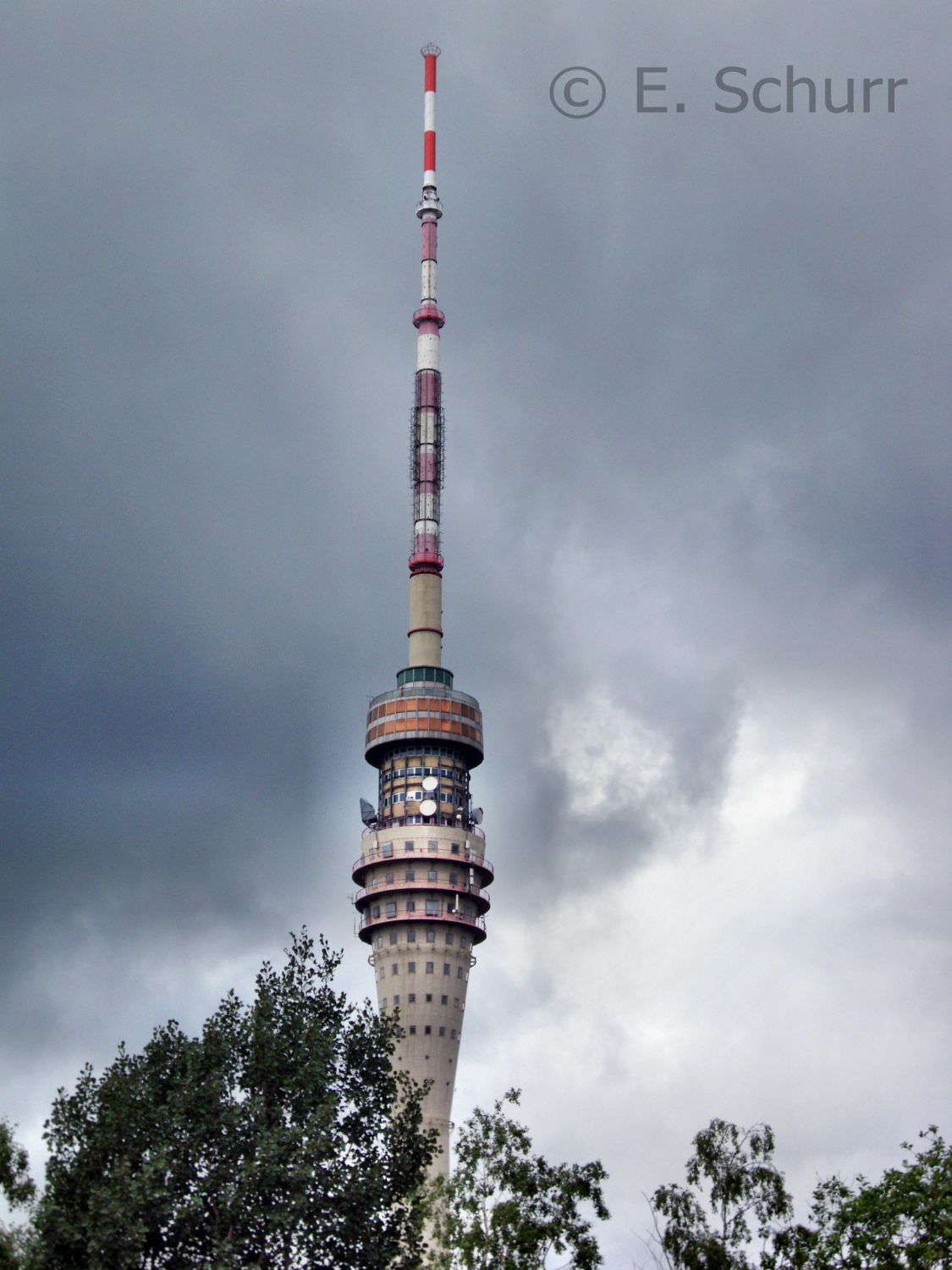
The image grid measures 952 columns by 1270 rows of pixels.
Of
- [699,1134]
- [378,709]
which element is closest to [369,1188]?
[699,1134]

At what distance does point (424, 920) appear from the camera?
184 metres

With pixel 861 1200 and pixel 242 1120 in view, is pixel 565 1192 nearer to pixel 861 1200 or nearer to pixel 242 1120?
pixel 861 1200

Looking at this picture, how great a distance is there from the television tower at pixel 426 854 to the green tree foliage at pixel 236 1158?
327ft

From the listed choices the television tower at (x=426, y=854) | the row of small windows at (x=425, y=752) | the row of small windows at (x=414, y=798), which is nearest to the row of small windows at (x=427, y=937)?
the television tower at (x=426, y=854)

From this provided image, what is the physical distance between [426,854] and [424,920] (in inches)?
273

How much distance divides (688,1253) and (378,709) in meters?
113

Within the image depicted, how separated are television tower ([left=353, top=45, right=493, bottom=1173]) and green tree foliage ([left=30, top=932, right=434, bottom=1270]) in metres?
99.8

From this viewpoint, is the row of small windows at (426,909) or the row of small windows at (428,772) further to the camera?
the row of small windows at (428,772)

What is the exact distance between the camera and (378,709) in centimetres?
19538

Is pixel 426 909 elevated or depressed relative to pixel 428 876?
depressed

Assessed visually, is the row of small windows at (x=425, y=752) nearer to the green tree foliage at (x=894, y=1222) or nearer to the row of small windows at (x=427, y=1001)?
the row of small windows at (x=427, y=1001)

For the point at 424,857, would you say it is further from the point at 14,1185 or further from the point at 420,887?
the point at 14,1185

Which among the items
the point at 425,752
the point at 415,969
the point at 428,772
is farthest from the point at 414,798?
the point at 415,969

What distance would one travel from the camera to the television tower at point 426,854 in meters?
180
